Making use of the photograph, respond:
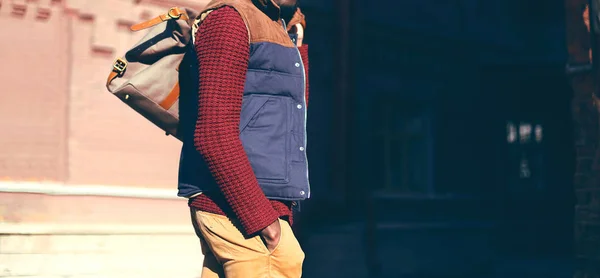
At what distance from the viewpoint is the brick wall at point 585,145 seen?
6016 mm

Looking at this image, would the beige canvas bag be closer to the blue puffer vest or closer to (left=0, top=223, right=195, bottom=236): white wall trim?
the blue puffer vest

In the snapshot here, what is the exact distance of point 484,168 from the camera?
1256cm

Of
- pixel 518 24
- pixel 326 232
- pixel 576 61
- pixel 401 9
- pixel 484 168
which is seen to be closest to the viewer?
pixel 576 61

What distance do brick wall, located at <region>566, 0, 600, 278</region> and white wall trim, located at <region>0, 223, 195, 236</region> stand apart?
3.83m

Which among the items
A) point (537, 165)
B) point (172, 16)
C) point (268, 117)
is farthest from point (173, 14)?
point (537, 165)

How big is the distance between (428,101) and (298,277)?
377 inches

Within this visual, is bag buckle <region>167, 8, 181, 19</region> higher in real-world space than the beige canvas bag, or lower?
higher

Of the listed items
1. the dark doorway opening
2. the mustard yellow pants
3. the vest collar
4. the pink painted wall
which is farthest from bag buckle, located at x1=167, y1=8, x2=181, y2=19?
the dark doorway opening

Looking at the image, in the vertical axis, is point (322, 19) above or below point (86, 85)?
above

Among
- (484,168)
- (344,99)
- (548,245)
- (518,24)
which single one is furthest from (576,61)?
(548,245)

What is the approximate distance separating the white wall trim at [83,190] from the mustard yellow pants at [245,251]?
5190mm

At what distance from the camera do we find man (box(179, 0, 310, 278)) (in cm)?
216

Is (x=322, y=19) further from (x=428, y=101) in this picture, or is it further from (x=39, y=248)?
(x=39, y=248)

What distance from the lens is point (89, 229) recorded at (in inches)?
287
